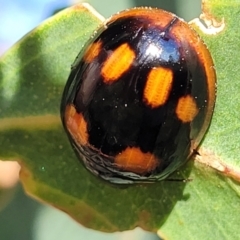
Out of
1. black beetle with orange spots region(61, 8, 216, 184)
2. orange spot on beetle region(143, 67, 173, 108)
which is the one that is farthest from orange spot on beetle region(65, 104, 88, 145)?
Result: orange spot on beetle region(143, 67, 173, 108)

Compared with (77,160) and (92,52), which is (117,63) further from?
(77,160)

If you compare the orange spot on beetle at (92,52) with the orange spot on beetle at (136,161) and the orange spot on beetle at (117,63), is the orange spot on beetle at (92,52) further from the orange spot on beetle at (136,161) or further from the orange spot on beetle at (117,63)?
the orange spot on beetle at (136,161)

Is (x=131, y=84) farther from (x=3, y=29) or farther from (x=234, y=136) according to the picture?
(x=3, y=29)

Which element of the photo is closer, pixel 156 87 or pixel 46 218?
pixel 156 87

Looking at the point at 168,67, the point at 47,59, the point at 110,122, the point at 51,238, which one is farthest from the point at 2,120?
the point at 51,238

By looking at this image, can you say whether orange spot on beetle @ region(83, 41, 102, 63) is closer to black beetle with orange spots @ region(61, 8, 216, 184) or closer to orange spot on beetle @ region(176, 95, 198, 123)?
black beetle with orange spots @ region(61, 8, 216, 184)

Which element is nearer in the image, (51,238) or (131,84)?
(131,84)

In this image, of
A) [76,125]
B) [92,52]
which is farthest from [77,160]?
[92,52]
